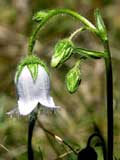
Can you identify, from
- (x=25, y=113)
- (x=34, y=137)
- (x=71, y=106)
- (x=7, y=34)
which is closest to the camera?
(x=25, y=113)

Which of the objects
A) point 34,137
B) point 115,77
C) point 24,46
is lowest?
point 34,137

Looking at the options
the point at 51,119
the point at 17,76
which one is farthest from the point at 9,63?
the point at 17,76

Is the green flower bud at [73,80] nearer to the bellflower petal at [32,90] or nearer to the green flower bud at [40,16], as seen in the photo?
the bellflower petal at [32,90]

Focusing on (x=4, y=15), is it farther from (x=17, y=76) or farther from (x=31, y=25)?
(x=17, y=76)

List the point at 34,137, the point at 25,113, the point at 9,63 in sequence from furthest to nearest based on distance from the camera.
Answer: the point at 9,63 → the point at 34,137 → the point at 25,113

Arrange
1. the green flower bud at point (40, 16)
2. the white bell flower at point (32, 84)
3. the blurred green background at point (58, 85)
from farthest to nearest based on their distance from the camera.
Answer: the blurred green background at point (58, 85) → the green flower bud at point (40, 16) → the white bell flower at point (32, 84)

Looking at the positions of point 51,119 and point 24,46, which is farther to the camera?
point 24,46

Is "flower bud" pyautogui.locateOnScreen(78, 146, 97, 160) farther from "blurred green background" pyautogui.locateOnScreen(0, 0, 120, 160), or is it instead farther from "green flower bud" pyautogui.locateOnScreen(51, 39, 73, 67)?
"green flower bud" pyautogui.locateOnScreen(51, 39, 73, 67)

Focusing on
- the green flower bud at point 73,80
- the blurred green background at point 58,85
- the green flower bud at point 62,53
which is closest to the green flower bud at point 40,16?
the green flower bud at point 62,53
